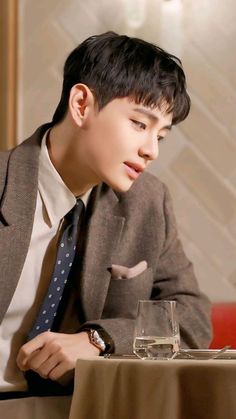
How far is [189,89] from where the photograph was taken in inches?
99.2

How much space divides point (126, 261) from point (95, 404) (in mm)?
669

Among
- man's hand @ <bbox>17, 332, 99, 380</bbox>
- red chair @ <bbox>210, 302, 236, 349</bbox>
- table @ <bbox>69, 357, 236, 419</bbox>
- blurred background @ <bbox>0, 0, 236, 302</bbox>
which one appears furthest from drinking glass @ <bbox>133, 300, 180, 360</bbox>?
blurred background @ <bbox>0, 0, 236, 302</bbox>

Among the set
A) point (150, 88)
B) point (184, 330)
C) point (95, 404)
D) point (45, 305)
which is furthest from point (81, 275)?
point (95, 404)

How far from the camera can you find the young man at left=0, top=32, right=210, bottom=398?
5.96 ft

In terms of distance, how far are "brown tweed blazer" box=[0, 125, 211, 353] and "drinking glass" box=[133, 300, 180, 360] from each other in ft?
1.00

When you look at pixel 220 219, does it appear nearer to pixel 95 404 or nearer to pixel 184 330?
pixel 184 330

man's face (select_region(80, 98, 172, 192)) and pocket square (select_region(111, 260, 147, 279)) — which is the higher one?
man's face (select_region(80, 98, 172, 192))

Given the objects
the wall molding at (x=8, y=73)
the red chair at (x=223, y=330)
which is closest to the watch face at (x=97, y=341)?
the red chair at (x=223, y=330)

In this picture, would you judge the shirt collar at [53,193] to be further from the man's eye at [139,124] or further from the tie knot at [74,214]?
the man's eye at [139,124]

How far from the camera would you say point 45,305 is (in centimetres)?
181

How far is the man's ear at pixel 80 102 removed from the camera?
1921 mm

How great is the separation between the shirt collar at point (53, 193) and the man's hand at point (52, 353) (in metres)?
0.33

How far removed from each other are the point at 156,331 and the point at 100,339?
12.6 inches

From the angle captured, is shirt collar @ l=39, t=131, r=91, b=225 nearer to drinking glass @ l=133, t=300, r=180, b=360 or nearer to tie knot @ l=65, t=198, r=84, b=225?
tie knot @ l=65, t=198, r=84, b=225
